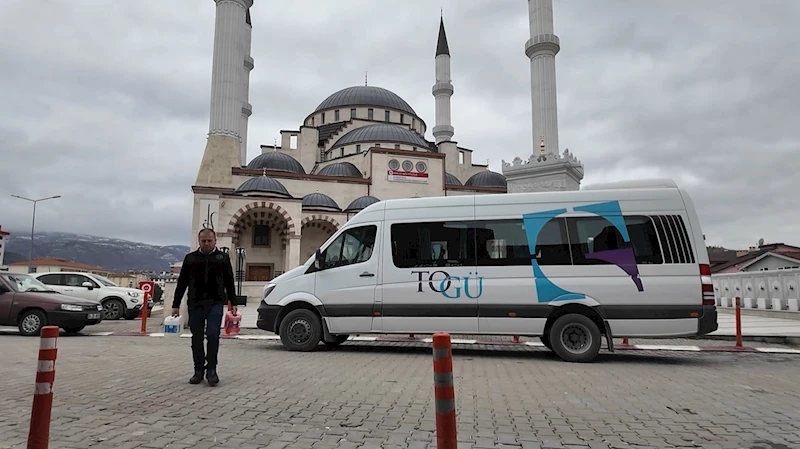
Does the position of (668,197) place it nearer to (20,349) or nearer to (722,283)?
(20,349)

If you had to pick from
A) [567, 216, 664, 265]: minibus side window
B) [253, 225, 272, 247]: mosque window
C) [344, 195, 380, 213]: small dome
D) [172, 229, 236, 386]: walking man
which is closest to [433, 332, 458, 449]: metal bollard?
[172, 229, 236, 386]: walking man

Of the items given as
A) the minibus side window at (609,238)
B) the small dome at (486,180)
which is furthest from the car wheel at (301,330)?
the small dome at (486,180)

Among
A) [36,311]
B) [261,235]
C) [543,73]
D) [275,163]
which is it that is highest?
[543,73]

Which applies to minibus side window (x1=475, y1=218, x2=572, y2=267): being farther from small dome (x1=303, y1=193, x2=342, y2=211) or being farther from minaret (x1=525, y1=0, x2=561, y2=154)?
small dome (x1=303, y1=193, x2=342, y2=211)

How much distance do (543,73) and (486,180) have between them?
57.0 ft

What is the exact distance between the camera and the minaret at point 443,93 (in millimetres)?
51312

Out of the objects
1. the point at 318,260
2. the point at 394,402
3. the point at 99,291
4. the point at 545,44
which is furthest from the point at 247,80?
the point at 394,402

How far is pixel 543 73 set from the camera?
28906 millimetres

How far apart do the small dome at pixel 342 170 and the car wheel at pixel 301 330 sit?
98.4 ft

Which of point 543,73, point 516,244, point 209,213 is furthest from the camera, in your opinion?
point 209,213

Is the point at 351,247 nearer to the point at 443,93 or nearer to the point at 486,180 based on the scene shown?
the point at 486,180

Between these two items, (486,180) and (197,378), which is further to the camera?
(486,180)

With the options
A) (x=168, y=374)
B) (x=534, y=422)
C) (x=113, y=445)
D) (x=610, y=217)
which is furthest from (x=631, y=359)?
(x=113, y=445)

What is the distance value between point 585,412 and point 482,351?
437cm
